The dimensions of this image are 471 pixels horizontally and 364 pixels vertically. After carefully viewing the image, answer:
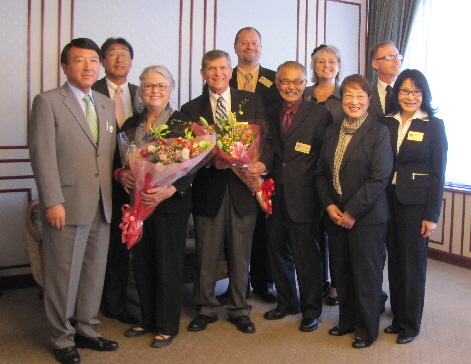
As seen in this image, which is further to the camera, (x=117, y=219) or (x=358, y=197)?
(x=117, y=219)

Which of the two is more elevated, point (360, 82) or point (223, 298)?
point (360, 82)

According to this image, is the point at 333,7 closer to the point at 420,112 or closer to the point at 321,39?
the point at 321,39

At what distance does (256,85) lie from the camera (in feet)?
12.5

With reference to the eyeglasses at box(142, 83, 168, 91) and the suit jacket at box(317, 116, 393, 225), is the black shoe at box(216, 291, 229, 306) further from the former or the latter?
the eyeglasses at box(142, 83, 168, 91)

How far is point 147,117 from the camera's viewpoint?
296 cm

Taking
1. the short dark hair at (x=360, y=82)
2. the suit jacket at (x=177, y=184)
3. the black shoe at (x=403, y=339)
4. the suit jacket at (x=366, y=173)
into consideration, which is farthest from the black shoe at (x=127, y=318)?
the short dark hair at (x=360, y=82)

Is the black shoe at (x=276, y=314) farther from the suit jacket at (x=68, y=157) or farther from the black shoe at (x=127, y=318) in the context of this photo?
the suit jacket at (x=68, y=157)

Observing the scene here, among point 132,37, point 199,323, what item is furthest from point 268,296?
point 132,37

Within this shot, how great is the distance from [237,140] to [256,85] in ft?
3.61

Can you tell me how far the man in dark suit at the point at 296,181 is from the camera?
10.2ft

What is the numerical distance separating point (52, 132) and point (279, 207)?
55.3 inches

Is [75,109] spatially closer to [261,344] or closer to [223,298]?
[261,344]

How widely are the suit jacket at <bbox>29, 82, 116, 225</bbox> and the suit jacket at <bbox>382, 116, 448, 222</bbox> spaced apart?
5.58 ft

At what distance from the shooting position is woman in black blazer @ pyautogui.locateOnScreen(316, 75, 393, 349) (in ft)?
9.39
